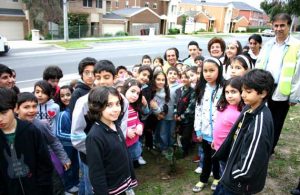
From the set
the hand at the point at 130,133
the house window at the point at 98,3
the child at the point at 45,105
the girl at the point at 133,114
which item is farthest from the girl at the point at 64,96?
the house window at the point at 98,3

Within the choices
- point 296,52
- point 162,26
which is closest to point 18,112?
point 296,52

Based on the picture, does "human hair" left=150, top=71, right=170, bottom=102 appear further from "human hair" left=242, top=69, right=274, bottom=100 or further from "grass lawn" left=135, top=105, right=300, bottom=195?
"human hair" left=242, top=69, right=274, bottom=100

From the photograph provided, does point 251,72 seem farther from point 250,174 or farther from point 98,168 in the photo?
point 98,168

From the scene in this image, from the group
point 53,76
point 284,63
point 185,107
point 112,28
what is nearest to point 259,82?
point 284,63

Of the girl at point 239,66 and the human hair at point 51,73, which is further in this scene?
the human hair at point 51,73

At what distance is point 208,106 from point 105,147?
1.62 m

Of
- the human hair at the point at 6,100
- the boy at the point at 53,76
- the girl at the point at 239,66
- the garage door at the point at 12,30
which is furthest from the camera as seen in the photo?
the garage door at the point at 12,30

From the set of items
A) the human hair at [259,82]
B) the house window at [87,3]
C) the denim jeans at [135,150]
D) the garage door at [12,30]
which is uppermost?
the house window at [87,3]

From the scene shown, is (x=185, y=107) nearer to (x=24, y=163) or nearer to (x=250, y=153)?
(x=250, y=153)

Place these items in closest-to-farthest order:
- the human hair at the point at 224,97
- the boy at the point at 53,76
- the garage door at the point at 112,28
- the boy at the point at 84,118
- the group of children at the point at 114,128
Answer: the group of children at the point at 114,128 → the boy at the point at 84,118 → the human hair at the point at 224,97 → the boy at the point at 53,76 → the garage door at the point at 112,28

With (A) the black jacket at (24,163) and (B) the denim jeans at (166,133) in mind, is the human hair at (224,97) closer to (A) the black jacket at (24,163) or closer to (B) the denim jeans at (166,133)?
(B) the denim jeans at (166,133)

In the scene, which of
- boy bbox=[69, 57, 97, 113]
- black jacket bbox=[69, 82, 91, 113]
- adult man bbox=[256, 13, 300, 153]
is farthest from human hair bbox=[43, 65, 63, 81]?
adult man bbox=[256, 13, 300, 153]

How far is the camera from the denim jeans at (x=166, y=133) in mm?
4480

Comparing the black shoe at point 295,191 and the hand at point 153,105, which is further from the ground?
the hand at point 153,105
